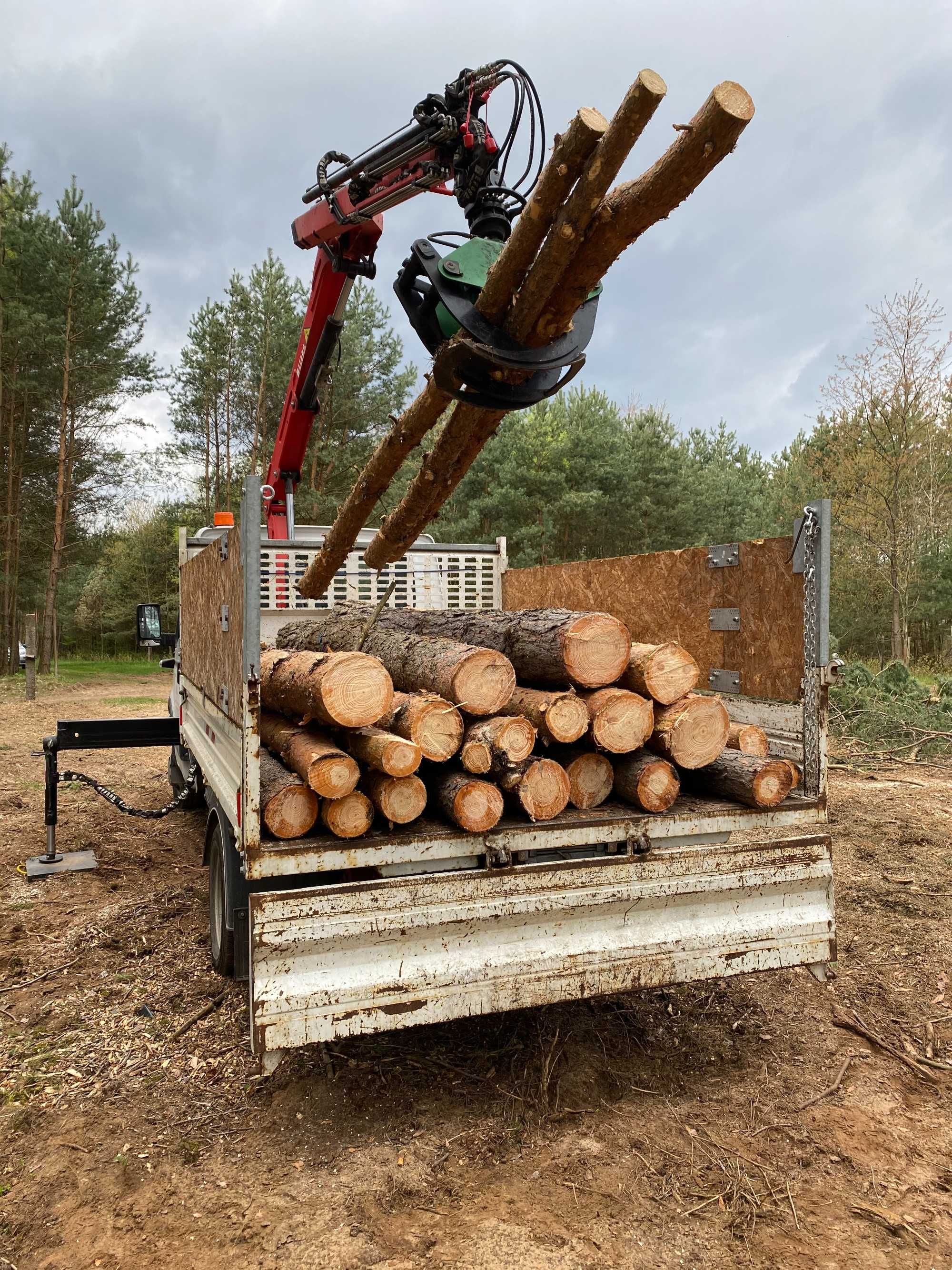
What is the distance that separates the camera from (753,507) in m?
27.0

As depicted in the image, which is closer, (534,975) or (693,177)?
(693,177)

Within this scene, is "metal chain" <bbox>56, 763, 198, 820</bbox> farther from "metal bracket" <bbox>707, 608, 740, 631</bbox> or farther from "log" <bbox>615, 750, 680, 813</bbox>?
"metal bracket" <bbox>707, 608, 740, 631</bbox>

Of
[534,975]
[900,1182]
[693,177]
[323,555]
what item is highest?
[693,177]

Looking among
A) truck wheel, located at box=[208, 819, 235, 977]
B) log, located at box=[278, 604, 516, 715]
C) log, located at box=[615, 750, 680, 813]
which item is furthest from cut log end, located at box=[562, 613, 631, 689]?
truck wheel, located at box=[208, 819, 235, 977]

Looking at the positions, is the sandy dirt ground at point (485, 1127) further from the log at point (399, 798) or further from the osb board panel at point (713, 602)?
the osb board panel at point (713, 602)

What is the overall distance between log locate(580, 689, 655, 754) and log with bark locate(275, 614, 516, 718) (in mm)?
317

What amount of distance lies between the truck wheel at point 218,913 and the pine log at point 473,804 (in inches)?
40.8

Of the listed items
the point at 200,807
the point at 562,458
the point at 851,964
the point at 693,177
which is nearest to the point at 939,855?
the point at 851,964

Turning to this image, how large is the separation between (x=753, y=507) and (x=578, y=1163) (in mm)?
26598

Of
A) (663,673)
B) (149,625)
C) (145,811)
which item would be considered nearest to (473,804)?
(663,673)

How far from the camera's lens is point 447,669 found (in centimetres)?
294

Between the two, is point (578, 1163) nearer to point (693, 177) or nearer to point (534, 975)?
point (534, 975)

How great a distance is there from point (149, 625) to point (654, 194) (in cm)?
468

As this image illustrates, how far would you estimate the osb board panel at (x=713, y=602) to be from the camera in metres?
3.27
